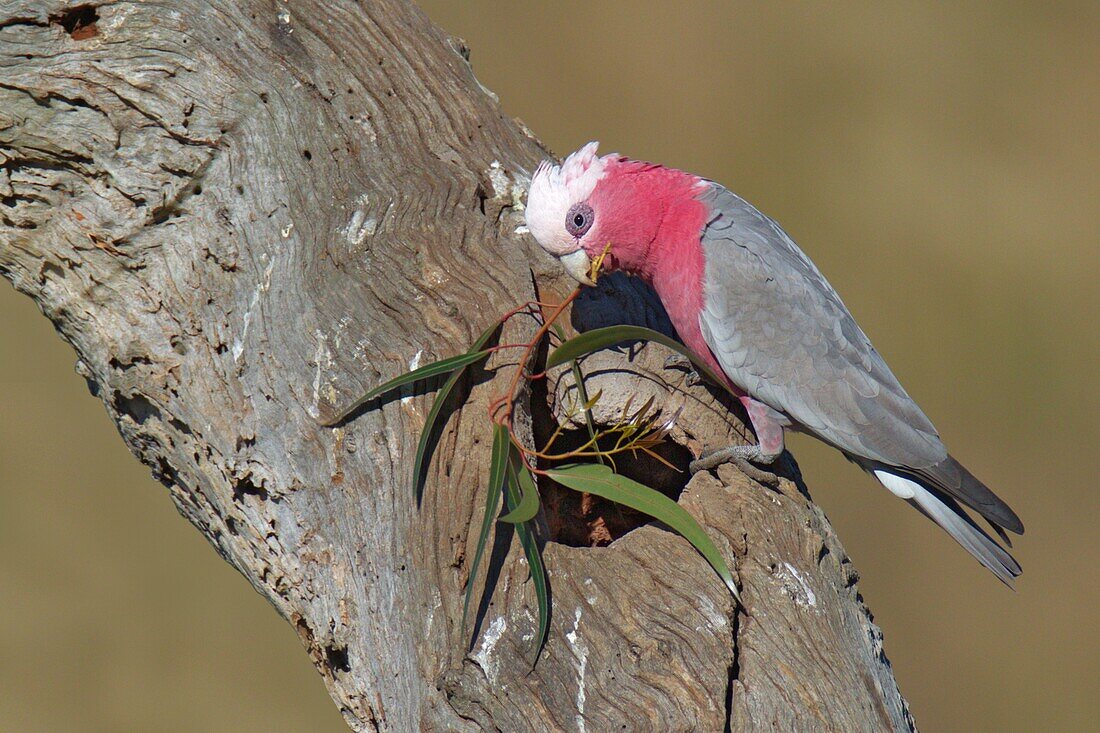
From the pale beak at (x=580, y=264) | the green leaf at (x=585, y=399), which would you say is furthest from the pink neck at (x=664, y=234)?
the green leaf at (x=585, y=399)

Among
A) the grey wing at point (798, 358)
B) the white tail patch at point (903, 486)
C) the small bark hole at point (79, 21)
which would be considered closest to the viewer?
the small bark hole at point (79, 21)

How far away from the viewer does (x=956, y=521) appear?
3045 millimetres

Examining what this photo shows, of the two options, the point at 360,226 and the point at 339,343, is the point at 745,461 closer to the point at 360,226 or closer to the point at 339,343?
the point at 339,343

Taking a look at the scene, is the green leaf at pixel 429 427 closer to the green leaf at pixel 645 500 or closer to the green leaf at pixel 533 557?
the green leaf at pixel 533 557

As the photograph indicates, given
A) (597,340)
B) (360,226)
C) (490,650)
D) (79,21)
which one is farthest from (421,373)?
(79,21)

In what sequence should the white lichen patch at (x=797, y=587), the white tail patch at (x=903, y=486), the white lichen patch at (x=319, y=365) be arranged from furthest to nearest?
1. the white tail patch at (x=903, y=486)
2. the white lichen patch at (x=319, y=365)
3. the white lichen patch at (x=797, y=587)

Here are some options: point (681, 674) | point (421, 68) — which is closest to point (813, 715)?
point (681, 674)

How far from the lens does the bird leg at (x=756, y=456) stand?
8.95ft

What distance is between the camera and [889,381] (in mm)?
3014

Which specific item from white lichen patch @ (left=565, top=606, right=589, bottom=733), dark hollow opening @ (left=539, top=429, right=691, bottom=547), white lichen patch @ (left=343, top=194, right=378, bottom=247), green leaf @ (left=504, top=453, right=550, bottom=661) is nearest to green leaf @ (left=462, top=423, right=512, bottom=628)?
green leaf @ (left=504, top=453, right=550, bottom=661)

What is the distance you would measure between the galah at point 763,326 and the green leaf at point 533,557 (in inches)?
30.6

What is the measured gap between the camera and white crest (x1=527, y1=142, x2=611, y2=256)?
2.78 metres

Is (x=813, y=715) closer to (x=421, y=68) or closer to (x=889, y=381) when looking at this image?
(x=889, y=381)

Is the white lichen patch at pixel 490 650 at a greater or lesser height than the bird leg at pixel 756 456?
lesser
